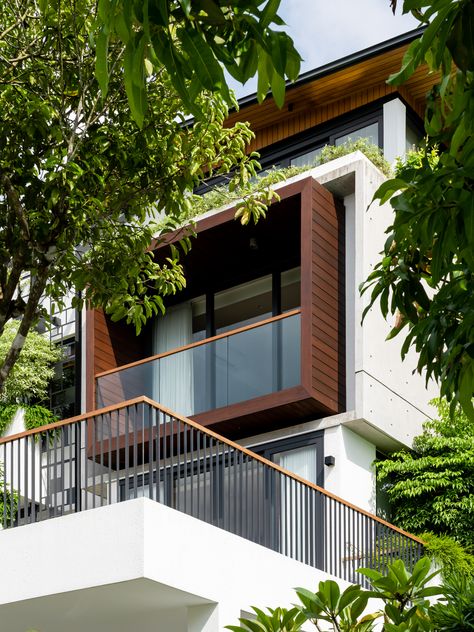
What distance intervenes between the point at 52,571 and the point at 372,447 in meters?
8.28

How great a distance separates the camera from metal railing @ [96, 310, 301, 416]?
63.3ft

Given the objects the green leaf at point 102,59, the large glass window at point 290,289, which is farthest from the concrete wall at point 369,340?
the green leaf at point 102,59

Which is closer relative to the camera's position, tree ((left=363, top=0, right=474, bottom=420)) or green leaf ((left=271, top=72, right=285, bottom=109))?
green leaf ((left=271, top=72, right=285, bottom=109))

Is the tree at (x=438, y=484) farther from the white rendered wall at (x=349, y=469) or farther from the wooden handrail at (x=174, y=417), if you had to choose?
the wooden handrail at (x=174, y=417)

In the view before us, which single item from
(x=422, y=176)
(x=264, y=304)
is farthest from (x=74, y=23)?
(x=264, y=304)

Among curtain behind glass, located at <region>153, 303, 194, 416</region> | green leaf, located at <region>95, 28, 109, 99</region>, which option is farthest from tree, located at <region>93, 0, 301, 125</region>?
curtain behind glass, located at <region>153, 303, 194, 416</region>

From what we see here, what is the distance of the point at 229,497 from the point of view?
13.5 metres

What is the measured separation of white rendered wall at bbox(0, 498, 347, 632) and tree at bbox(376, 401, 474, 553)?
5759 mm

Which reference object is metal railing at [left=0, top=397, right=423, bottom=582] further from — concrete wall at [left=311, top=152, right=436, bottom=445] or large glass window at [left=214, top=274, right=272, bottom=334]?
large glass window at [left=214, top=274, right=272, bottom=334]

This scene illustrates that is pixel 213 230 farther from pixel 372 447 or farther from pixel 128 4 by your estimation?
pixel 128 4

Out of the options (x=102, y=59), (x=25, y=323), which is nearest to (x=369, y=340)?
(x=25, y=323)

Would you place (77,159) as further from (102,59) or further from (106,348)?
(106,348)

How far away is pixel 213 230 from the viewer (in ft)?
69.3

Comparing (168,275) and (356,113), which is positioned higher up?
(356,113)
